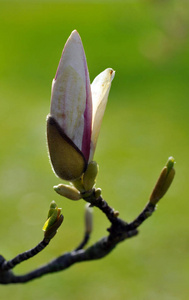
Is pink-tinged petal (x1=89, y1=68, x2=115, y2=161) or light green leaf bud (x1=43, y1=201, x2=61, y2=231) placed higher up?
pink-tinged petal (x1=89, y1=68, x2=115, y2=161)

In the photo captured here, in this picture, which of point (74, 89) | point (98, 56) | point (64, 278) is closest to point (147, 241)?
point (64, 278)

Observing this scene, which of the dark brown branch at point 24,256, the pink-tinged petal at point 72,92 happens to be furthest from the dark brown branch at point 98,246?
the pink-tinged petal at point 72,92

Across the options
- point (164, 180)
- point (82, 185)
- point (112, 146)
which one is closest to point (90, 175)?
point (82, 185)

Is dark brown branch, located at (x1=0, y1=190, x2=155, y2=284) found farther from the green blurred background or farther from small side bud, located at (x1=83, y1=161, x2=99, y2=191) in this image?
the green blurred background

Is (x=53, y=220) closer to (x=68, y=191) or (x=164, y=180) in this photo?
(x=68, y=191)

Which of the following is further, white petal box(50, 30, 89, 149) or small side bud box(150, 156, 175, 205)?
small side bud box(150, 156, 175, 205)

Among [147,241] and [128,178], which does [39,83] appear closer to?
[128,178]

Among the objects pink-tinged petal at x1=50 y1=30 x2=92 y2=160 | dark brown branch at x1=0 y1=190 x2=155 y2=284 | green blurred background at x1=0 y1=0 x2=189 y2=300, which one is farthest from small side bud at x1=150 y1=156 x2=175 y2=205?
green blurred background at x1=0 y1=0 x2=189 y2=300

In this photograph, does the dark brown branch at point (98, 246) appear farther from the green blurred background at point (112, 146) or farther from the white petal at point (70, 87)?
the green blurred background at point (112, 146)
